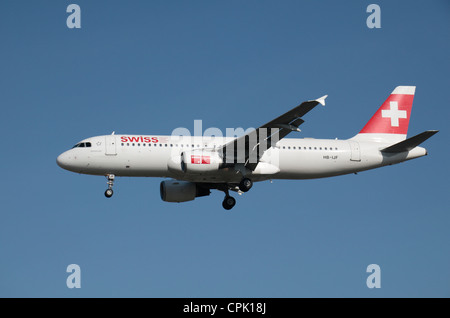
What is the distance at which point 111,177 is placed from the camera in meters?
48.4

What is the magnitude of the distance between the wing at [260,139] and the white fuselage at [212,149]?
88cm

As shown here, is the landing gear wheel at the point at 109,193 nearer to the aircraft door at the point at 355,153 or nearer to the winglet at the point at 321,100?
the winglet at the point at 321,100

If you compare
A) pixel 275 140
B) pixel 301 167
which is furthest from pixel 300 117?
pixel 301 167

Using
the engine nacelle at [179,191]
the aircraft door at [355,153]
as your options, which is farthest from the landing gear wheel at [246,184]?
the aircraft door at [355,153]

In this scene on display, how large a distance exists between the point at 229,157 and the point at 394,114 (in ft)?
46.3

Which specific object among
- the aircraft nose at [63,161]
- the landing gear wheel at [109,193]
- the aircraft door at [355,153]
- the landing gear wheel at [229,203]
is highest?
the aircraft door at [355,153]

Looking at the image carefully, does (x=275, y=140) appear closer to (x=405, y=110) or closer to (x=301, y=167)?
(x=301, y=167)

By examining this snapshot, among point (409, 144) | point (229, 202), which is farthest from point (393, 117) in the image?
point (229, 202)

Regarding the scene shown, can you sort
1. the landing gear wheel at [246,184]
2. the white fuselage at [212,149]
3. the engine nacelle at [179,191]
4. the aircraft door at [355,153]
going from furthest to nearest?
1. the engine nacelle at [179,191]
2. the aircraft door at [355,153]
3. the landing gear wheel at [246,184]
4. the white fuselage at [212,149]

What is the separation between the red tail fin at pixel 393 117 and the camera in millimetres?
53634

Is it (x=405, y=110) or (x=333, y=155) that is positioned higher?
(x=405, y=110)

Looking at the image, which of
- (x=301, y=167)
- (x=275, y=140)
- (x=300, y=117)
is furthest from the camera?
(x=301, y=167)
